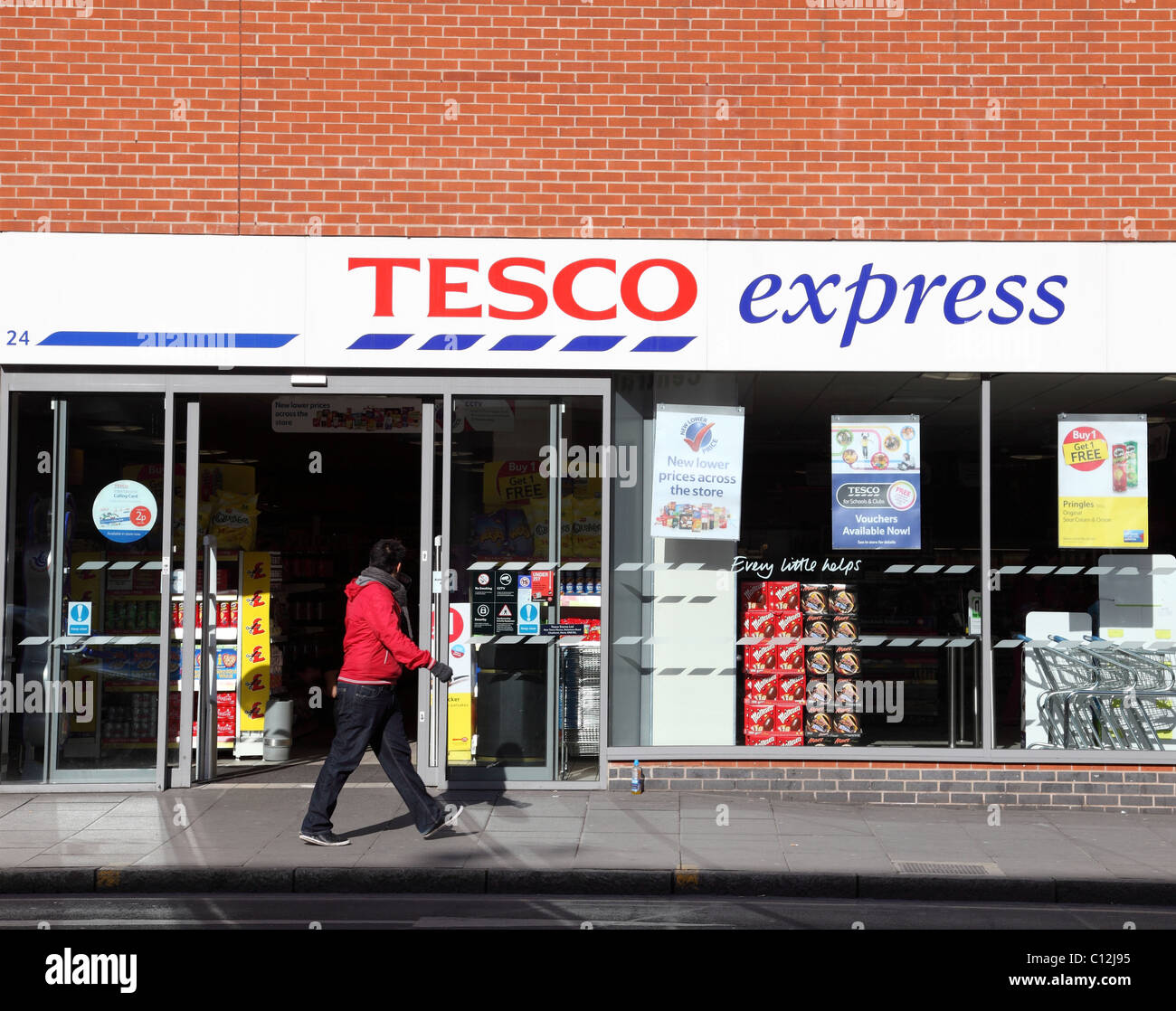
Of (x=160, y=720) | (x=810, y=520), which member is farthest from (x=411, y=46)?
(x=160, y=720)

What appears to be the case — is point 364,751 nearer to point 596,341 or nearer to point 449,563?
point 449,563

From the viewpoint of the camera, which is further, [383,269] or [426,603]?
[426,603]

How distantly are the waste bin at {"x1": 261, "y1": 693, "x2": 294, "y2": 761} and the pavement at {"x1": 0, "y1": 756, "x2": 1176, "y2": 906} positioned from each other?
1.19 m

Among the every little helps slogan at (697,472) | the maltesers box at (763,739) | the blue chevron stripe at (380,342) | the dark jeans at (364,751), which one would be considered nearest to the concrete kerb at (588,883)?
the dark jeans at (364,751)

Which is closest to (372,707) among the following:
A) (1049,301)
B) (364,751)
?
(364,751)

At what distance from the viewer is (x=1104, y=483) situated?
31.2 feet

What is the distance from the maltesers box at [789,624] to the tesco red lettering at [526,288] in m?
2.48

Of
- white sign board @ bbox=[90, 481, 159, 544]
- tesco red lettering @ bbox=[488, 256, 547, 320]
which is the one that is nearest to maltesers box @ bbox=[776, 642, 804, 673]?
tesco red lettering @ bbox=[488, 256, 547, 320]

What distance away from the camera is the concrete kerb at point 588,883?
6.89 m

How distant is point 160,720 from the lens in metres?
9.41

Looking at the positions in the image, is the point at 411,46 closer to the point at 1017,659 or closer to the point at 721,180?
the point at 721,180

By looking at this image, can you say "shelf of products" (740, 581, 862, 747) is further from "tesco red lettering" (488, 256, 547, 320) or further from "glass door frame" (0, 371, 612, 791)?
"tesco red lettering" (488, 256, 547, 320)

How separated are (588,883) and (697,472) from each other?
11.7 feet
